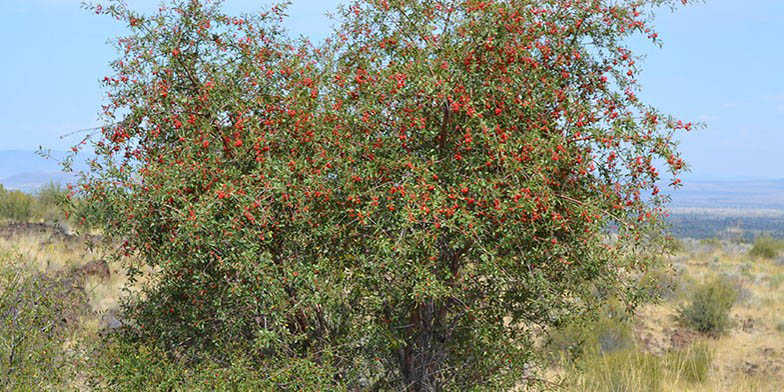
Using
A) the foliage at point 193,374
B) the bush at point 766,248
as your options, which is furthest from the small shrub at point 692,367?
the bush at point 766,248

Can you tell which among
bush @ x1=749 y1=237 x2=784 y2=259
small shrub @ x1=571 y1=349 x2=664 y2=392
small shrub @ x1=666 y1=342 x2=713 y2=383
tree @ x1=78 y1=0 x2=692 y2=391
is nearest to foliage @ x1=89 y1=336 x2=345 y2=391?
tree @ x1=78 y1=0 x2=692 y2=391

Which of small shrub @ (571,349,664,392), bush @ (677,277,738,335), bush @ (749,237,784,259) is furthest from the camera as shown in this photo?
bush @ (749,237,784,259)

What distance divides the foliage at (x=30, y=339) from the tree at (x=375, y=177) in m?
1.11

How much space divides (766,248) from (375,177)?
31.2 metres

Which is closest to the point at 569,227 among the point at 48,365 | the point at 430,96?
the point at 430,96

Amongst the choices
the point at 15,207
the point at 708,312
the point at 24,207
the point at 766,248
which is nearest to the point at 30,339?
the point at 708,312

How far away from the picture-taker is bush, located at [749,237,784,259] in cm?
3250

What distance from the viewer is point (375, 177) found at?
19.9ft

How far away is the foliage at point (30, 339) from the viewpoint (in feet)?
23.1

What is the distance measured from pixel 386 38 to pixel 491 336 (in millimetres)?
2912

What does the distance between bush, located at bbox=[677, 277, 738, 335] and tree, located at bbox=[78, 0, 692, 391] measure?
10.7 m

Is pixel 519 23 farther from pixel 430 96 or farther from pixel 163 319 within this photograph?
pixel 163 319

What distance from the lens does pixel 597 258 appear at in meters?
6.04

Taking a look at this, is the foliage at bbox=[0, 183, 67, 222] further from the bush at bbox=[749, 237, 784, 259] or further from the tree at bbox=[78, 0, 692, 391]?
the bush at bbox=[749, 237, 784, 259]
